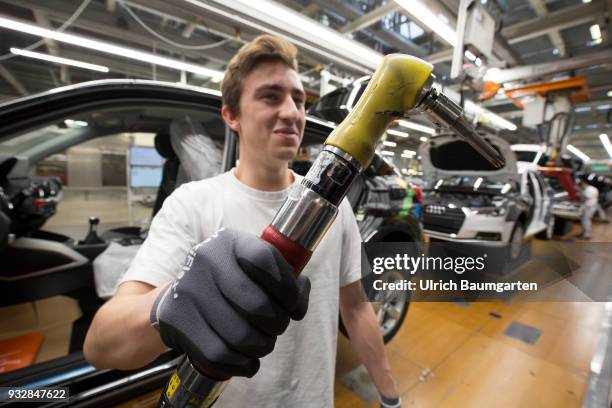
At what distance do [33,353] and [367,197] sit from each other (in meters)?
2.28

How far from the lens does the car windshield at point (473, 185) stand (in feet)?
13.7

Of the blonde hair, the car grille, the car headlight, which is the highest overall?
the blonde hair

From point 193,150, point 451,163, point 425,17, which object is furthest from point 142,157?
point 451,163

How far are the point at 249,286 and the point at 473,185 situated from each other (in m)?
5.11

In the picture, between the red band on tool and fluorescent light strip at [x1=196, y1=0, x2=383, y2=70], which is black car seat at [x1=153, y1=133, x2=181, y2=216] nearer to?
fluorescent light strip at [x1=196, y1=0, x2=383, y2=70]

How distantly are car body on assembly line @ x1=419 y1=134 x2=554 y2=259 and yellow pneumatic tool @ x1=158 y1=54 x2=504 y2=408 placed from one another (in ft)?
11.2

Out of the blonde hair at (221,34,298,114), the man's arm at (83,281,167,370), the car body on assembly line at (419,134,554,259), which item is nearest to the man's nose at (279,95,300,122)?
the blonde hair at (221,34,298,114)

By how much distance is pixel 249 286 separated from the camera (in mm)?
345

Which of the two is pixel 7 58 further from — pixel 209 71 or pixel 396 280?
pixel 396 280

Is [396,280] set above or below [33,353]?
above

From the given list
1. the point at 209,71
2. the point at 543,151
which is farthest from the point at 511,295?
the point at 543,151

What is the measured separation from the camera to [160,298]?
408mm

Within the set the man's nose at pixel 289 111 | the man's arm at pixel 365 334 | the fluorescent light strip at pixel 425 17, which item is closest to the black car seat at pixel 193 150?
the man's nose at pixel 289 111

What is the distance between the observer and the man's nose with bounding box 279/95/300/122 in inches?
31.2
